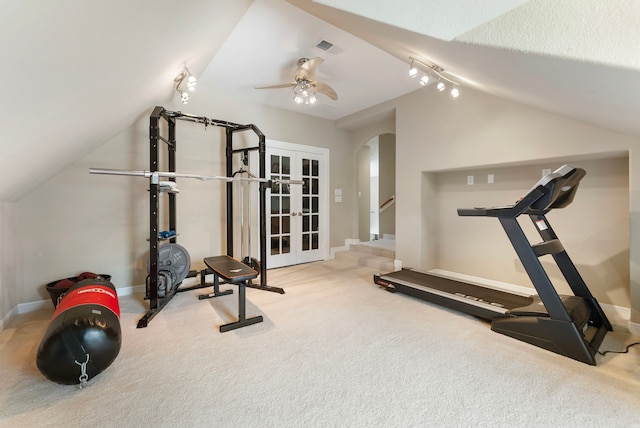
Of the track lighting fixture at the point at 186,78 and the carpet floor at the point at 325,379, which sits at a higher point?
the track lighting fixture at the point at 186,78

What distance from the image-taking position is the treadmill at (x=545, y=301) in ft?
6.72

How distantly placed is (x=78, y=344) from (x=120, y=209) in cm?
230

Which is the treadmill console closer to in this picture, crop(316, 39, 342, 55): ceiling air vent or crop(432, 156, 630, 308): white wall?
crop(432, 156, 630, 308): white wall

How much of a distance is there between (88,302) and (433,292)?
10.3 feet

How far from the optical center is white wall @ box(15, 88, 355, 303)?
9.92ft

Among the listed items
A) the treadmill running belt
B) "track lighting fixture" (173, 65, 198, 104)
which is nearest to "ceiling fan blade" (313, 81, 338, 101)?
"track lighting fixture" (173, 65, 198, 104)

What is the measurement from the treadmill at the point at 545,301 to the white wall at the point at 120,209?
3.46 metres

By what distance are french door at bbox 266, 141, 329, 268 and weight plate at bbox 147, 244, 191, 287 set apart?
1.68 meters

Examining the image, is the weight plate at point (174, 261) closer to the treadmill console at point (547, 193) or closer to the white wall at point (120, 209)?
the white wall at point (120, 209)

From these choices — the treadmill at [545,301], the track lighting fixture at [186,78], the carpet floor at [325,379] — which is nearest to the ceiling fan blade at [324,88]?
the track lighting fixture at [186,78]

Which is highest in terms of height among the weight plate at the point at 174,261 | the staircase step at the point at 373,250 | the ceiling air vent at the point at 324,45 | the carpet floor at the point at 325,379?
the ceiling air vent at the point at 324,45

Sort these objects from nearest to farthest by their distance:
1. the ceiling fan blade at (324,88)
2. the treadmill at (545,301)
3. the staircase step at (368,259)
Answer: the treadmill at (545,301)
the ceiling fan blade at (324,88)
the staircase step at (368,259)

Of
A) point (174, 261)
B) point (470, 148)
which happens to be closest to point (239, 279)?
point (174, 261)

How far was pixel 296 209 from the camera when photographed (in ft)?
16.7
